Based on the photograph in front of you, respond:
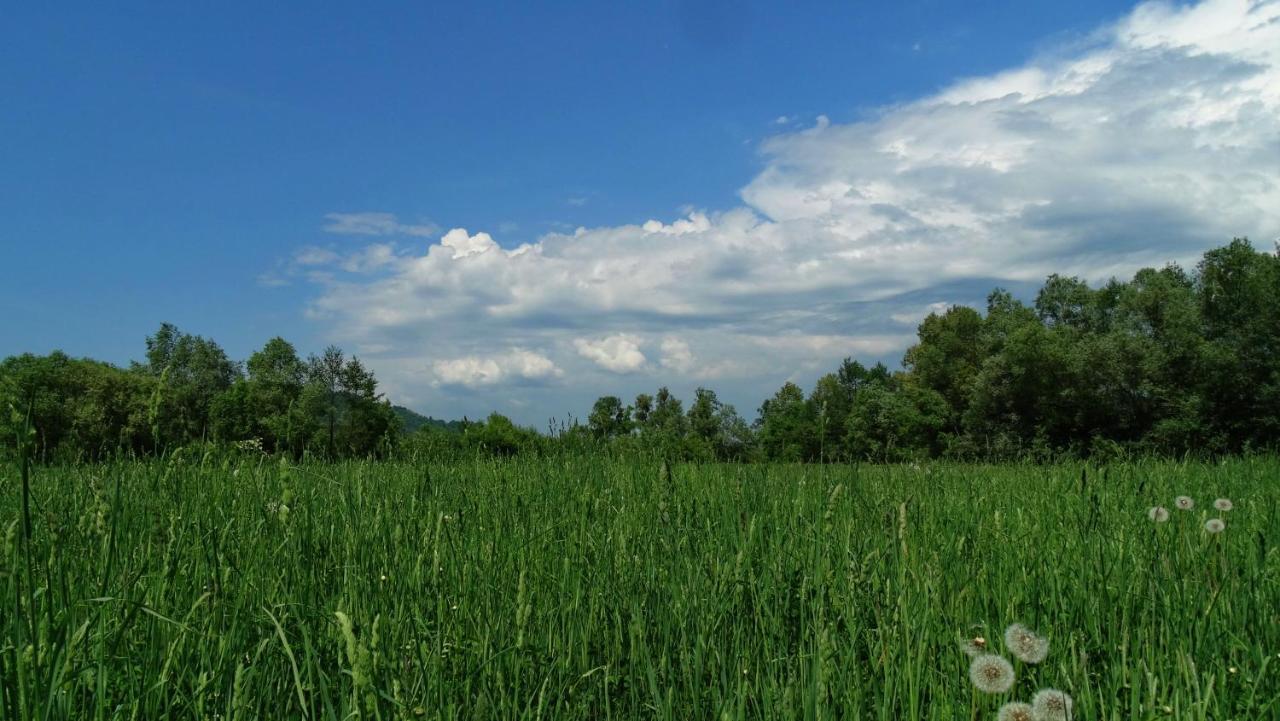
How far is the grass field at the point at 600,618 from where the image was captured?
1.97 meters

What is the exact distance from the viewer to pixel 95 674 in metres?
2.17

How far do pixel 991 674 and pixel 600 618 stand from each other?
5.47ft

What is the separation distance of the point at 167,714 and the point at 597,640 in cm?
147

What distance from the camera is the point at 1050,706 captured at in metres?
1.68

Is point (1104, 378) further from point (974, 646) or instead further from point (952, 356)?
point (974, 646)

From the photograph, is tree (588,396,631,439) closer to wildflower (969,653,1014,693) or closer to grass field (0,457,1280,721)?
grass field (0,457,1280,721)

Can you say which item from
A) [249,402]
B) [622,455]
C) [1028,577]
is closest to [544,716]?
[1028,577]

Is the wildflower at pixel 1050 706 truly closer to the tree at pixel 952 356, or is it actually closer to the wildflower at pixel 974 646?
the wildflower at pixel 974 646

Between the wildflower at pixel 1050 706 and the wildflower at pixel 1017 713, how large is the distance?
2cm

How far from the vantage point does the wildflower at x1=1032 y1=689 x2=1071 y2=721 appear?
165 cm

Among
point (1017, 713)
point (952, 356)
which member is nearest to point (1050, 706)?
point (1017, 713)

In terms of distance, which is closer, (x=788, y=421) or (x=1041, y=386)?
(x=1041, y=386)

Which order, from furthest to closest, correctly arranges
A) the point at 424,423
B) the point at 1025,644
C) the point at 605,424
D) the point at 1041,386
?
the point at 1041,386 → the point at 424,423 → the point at 605,424 → the point at 1025,644

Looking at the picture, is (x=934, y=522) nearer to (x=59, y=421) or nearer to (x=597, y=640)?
(x=597, y=640)
